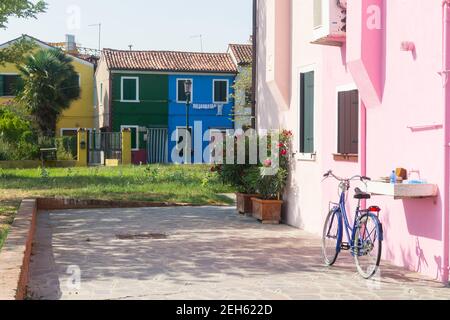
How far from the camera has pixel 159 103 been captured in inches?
1625

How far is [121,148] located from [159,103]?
5100mm

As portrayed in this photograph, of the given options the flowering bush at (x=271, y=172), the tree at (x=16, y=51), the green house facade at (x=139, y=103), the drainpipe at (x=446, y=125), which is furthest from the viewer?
the green house facade at (x=139, y=103)

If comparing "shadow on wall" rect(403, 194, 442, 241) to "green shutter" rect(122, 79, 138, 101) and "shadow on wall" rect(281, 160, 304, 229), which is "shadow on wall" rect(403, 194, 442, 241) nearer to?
"shadow on wall" rect(281, 160, 304, 229)

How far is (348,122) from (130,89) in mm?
31980

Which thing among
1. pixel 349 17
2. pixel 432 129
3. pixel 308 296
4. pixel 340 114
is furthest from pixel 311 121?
pixel 308 296

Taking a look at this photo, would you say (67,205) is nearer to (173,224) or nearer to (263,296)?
(173,224)

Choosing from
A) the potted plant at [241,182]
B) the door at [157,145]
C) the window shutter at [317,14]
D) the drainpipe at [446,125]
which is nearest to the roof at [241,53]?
the door at [157,145]

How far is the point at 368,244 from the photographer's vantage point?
7645 mm

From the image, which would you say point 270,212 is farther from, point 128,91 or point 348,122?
point 128,91

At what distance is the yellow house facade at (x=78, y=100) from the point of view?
4356cm

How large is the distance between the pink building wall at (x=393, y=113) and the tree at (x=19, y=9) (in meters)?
7.35

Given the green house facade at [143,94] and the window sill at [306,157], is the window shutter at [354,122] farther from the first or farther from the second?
the green house facade at [143,94]

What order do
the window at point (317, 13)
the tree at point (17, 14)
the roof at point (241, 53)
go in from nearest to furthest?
1. the window at point (317, 13)
2. the tree at point (17, 14)
3. the roof at point (241, 53)

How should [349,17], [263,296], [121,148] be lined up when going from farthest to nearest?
[121,148]
[349,17]
[263,296]
